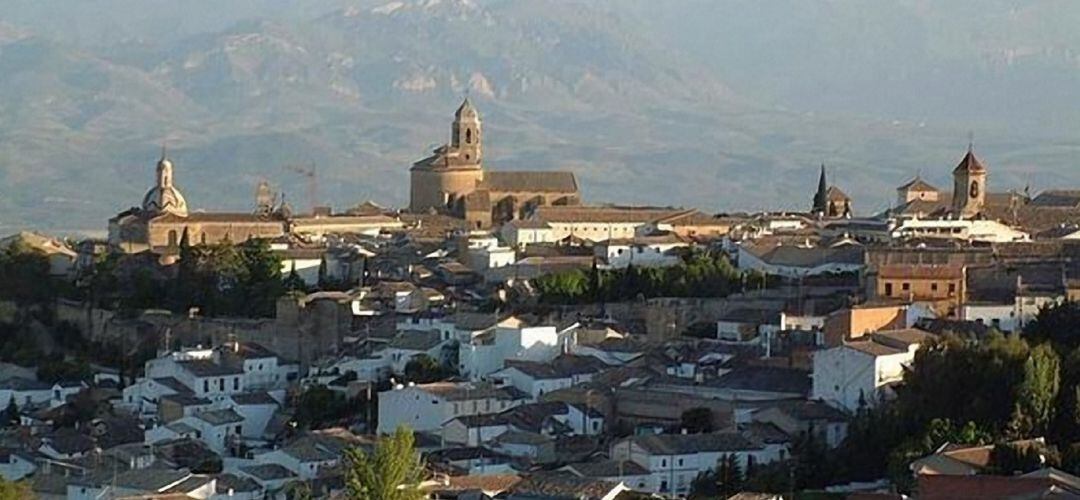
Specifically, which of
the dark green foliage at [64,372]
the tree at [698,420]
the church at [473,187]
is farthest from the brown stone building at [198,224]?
the tree at [698,420]

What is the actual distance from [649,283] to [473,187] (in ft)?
59.6

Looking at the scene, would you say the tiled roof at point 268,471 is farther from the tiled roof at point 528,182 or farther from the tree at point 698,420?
the tiled roof at point 528,182

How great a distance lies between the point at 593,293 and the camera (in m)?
42.3

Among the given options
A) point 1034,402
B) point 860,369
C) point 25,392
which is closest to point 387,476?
point 1034,402

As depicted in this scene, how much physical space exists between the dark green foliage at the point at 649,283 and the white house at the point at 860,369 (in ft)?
23.8

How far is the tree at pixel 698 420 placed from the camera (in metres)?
34.2

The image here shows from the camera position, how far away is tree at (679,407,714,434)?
34250 mm

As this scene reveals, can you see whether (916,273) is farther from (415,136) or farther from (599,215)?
(415,136)

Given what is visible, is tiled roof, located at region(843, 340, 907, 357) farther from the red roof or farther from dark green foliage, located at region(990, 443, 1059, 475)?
the red roof

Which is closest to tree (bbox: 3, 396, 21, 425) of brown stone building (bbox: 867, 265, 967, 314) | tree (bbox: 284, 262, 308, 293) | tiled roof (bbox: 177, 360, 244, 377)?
tiled roof (bbox: 177, 360, 244, 377)

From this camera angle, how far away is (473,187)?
59812mm

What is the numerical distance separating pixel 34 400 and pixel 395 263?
8016 mm

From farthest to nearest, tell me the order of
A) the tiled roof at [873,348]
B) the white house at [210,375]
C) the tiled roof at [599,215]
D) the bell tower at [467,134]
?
the bell tower at [467,134] → the tiled roof at [599,215] → the white house at [210,375] → the tiled roof at [873,348]

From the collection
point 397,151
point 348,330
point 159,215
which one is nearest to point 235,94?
point 397,151
